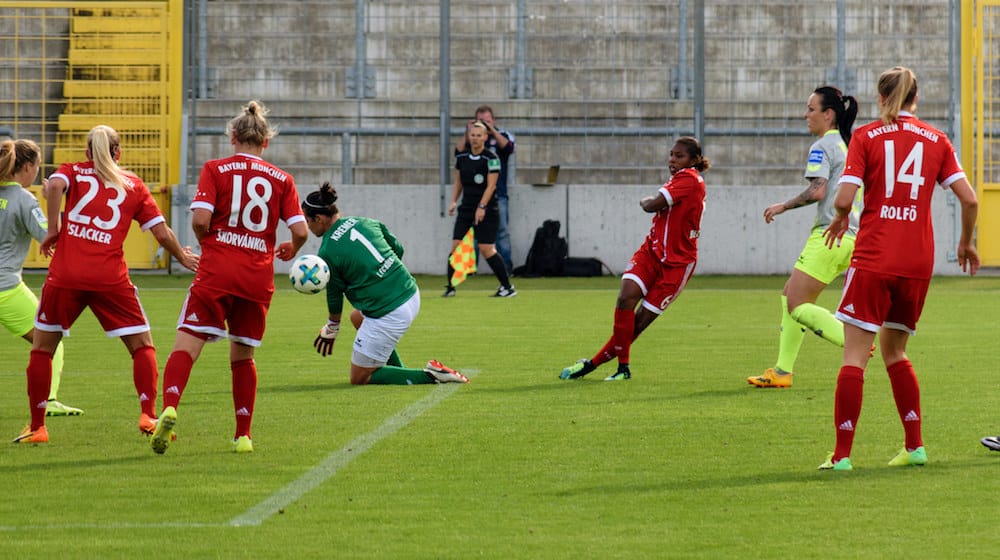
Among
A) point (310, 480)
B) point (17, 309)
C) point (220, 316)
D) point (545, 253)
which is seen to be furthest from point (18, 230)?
point (545, 253)

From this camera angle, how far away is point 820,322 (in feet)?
30.2

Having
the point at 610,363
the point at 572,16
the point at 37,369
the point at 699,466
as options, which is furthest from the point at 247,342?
the point at 572,16

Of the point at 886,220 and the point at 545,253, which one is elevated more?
the point at 886,220

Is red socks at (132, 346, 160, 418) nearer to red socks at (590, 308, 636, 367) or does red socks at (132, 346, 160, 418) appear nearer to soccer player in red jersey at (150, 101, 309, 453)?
soccer player in red jersey at (150, 101, 309, 453)

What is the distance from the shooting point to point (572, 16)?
944 inches

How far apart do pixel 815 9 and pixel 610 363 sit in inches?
573

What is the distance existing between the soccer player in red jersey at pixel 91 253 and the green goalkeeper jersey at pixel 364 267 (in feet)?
6.55

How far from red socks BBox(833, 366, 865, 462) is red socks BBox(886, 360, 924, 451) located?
239mm

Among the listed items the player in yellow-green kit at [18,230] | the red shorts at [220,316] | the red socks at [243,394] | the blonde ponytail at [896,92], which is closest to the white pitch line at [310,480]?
the red socks at [243,394]

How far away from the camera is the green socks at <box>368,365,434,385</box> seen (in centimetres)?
980

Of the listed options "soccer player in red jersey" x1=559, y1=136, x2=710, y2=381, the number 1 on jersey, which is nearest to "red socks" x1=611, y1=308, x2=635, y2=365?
"soccer player in red jersey" x1=559, y1=136, x2=710, y2=381

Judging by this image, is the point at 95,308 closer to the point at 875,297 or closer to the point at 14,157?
the point at 14,157

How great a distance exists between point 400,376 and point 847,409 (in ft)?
13.5

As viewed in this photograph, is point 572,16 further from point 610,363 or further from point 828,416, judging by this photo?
point 828,416
